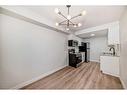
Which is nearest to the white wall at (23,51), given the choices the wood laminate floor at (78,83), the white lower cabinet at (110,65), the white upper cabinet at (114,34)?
the wood laminate floor at (78,83)

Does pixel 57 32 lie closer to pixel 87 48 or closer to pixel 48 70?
pixel 48 70

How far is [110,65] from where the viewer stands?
3.58m

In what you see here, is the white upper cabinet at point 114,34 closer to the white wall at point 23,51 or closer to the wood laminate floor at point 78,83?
the wood laminate floor at point 78,83

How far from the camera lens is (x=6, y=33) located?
83.9 inches

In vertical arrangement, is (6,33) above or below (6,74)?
above

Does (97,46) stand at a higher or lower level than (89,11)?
lower

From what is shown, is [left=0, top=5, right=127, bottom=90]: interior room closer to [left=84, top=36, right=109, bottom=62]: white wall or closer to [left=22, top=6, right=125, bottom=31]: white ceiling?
[left=22, top=6, right=125, bottom=31]: white ceiling

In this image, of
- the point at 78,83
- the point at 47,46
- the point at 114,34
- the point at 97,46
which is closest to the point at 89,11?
the point at 114,34

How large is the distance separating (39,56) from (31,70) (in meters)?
0.61

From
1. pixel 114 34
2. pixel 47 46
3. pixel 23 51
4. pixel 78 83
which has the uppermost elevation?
pixel 114 34

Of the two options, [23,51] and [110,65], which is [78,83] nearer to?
[110,65]

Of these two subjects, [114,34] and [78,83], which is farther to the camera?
[114,34]

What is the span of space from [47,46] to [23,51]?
3.98 feet
